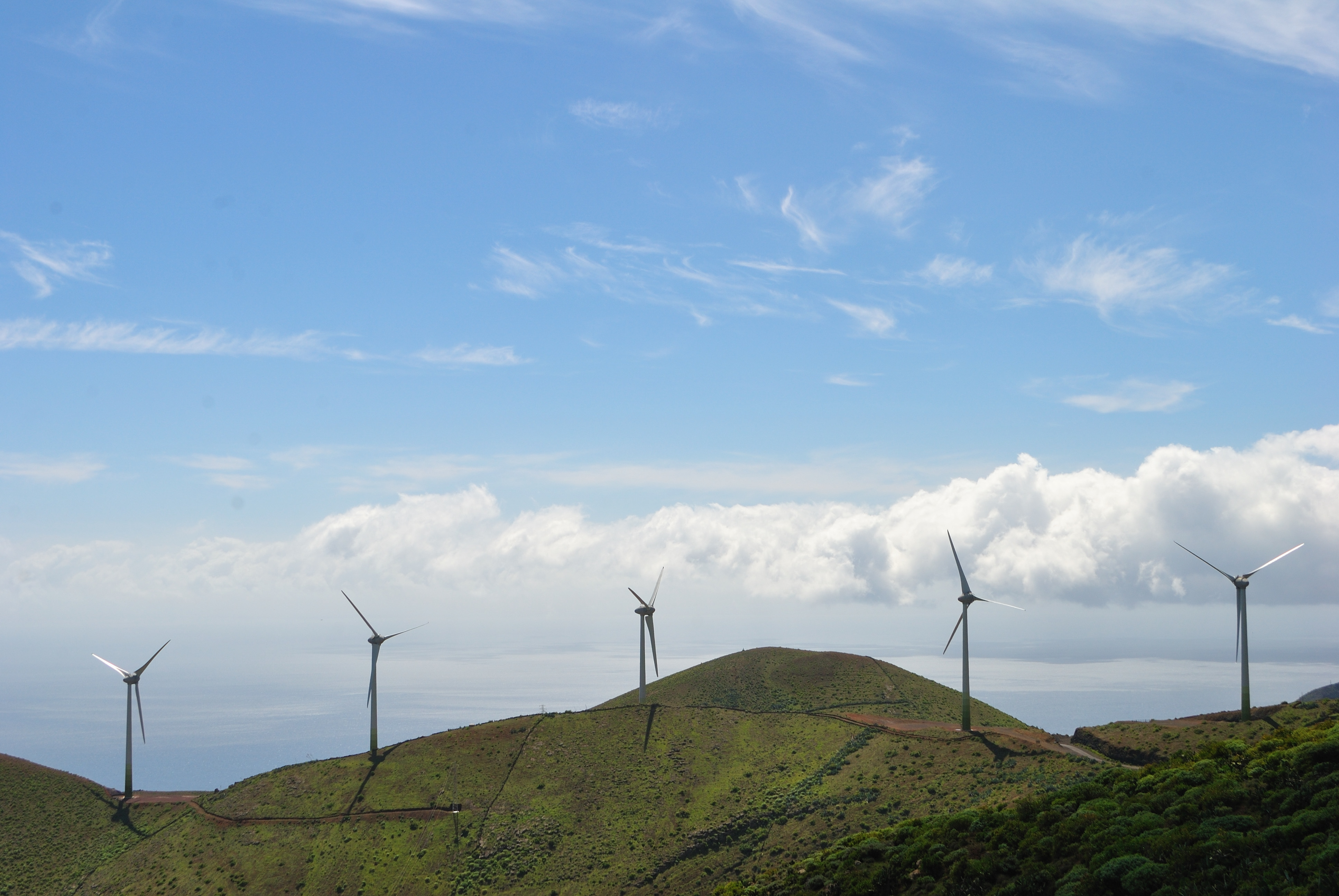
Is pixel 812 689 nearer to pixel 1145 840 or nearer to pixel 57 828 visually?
pixel 57 828

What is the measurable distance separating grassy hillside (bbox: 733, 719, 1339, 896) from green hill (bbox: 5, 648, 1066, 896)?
743 inches

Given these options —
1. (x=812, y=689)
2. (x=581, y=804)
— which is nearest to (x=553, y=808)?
(x=581, y=804)

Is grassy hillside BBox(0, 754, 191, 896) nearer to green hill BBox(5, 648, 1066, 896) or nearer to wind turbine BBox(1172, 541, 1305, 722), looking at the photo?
green hill BBox(5, 648, 1066, 896)

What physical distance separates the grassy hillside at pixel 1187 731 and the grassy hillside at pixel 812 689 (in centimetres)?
3900

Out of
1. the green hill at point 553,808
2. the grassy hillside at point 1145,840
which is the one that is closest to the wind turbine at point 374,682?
the green hill at point 553,808

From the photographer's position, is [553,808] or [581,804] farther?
[581,804]

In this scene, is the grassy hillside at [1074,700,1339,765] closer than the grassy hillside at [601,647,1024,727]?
Yes

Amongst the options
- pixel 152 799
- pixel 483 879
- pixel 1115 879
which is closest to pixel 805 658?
pixel 483 879

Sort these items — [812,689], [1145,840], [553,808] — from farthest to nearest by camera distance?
[812,689], [553,808], [1145,840]

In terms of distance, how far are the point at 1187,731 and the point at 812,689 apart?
7498cm

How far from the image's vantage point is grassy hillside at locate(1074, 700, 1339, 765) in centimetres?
8356

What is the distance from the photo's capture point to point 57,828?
115125mm

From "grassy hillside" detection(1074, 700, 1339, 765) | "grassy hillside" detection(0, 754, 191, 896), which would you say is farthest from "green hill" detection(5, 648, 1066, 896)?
"grassy hillside" detection(1074, 700, 1339, 765)

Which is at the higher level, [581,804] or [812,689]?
[812,689]
